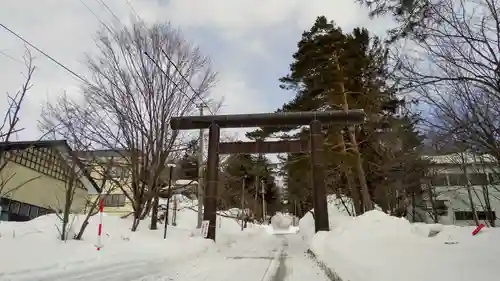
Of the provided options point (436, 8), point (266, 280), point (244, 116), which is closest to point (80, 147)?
point (244, 116)

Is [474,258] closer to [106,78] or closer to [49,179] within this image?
[106,78]

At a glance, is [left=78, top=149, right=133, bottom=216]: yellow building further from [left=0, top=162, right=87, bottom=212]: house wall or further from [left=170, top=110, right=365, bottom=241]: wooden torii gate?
[left=0, top=162, right=87, bottom=212]: house wall

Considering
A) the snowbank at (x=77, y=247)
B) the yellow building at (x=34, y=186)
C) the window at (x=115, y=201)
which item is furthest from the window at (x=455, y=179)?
the window at (x=115, y=201)

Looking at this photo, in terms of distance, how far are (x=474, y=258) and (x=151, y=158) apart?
44.1 feet

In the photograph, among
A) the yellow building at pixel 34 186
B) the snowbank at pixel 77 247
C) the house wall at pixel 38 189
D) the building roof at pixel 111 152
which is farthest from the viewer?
the house wall at pixel 38 189

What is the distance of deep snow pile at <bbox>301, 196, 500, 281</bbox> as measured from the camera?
172 inches

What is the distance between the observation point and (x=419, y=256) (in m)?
5.52

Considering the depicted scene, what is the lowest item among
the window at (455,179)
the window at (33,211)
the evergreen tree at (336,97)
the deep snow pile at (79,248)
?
the deep snow pile at (79,248)

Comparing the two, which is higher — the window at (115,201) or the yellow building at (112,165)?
the yellow building at (112,165)

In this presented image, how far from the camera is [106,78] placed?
15.4 m

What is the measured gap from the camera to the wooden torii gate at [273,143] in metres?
17.6

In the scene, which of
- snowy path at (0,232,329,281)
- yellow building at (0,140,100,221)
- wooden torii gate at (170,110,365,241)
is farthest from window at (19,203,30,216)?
snowy path at (0,232,329,281)

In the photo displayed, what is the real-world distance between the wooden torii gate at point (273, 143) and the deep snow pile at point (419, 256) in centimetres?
859

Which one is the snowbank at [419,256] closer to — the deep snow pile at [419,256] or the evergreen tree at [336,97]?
the deep snow pile at [419,256]
